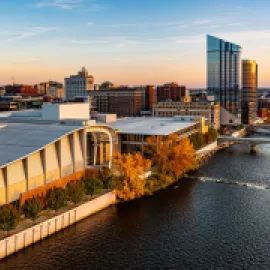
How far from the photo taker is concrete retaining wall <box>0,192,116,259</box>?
78.1ft

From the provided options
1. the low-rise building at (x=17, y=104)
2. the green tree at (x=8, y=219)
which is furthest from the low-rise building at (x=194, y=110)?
the green tree at (x=8, y=219)

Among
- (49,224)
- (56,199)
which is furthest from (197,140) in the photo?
(49,224)

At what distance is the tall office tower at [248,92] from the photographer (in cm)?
A: 11712

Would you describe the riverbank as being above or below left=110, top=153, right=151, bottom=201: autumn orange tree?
below

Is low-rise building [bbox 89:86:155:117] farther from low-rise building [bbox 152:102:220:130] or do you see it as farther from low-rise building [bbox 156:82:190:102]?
low-rise building [bbox 156:82:190:102]

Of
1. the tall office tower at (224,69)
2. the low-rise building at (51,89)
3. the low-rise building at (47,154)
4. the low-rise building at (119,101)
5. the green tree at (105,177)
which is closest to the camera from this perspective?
the low-rise building at (47,154)

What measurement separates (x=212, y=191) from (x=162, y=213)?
8368 mm

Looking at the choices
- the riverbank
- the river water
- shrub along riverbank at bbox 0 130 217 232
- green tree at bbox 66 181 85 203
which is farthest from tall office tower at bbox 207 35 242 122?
green tree at bbox 66 181 85 203

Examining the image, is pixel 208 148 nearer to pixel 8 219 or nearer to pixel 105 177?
pixel 105 177

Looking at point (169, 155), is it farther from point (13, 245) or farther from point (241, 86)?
point (241, 86)

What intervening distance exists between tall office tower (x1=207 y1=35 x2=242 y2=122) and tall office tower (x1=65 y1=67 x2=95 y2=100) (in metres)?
36.3

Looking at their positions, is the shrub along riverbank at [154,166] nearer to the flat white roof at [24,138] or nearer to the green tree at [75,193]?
the green tree at [75,193]

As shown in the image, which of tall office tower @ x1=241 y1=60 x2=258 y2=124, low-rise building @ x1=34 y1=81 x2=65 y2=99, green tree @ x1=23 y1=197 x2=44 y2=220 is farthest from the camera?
low-rise building @ x1=34 y1=81 x2=65 y2=99

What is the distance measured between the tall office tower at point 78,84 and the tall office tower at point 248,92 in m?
45.5
